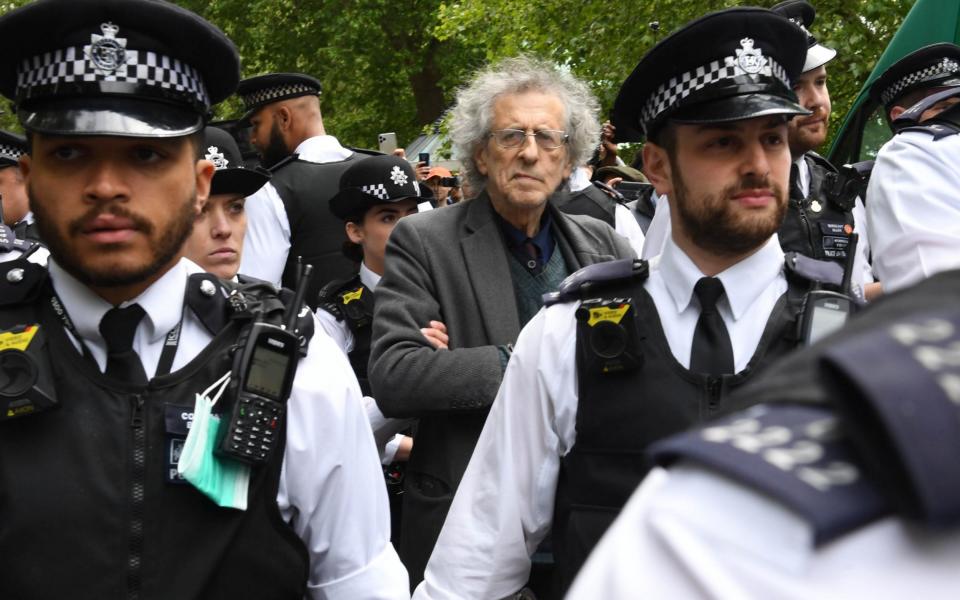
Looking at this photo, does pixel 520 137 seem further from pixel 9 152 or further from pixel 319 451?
pixel 9 152

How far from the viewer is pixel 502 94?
4566 mm

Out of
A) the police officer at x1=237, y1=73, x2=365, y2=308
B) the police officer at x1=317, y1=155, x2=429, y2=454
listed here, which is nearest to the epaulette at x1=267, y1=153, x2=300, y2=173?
the police officer at x1=237, y1=73, x2=365, y2=308

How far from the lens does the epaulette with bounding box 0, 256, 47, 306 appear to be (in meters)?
2.68

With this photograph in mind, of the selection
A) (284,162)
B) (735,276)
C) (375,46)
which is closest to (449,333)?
(735,276)

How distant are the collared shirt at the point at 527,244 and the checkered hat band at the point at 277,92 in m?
3.34

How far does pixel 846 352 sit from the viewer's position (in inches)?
32.5

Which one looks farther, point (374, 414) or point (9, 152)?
point (9, 152)

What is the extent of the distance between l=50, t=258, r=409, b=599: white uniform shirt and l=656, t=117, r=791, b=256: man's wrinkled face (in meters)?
0.94

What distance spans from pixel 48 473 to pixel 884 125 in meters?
6.57

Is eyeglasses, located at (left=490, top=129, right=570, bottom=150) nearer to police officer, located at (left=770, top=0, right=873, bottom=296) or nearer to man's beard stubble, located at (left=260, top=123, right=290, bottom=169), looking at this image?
police officer, located at (left=770, top=0, right=873, bottom=296)

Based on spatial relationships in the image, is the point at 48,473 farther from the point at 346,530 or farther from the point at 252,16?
the point at 252,16

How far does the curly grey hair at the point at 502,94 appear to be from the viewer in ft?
15.0

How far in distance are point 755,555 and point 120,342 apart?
2.07 meters

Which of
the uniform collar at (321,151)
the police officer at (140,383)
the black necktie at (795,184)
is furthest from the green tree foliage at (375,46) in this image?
the police officer at (140,383)
